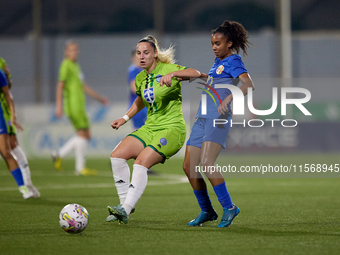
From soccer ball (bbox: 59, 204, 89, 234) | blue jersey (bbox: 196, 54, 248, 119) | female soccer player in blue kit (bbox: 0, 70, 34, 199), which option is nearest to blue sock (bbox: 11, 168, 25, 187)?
female soccer player in blue kit (bbox: 0, 70, 34, 199)

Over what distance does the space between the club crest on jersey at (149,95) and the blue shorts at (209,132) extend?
0.54 metres

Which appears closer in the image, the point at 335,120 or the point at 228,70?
the point at 228,70

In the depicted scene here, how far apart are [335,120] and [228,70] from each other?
11963mm


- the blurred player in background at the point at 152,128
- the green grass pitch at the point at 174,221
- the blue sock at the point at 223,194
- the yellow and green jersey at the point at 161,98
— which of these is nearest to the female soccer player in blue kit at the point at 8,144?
the green grass pitch at the point at 174,221

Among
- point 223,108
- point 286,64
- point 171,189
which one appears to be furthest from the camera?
point 286,64

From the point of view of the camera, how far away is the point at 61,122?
1638 cm

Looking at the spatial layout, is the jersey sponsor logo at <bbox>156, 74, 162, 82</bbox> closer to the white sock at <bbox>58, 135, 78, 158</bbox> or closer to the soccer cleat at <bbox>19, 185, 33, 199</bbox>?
the soccer cleat at <bbox>19, 185, 33, 199</bbox>

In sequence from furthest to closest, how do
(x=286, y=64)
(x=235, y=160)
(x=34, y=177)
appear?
(x=286, y=64)
(x=235, y=160)
(x=34, y=177)

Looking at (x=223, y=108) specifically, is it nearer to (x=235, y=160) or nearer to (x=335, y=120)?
(x=235, y=160)

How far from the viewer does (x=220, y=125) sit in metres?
5.18

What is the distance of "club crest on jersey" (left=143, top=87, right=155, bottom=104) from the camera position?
557 centimetres

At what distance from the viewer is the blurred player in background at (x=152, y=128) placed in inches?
213

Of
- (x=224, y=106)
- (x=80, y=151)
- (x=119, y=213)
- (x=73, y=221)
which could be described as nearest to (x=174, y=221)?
(x=119, y=213)

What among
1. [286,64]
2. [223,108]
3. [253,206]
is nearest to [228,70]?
[223,108]
